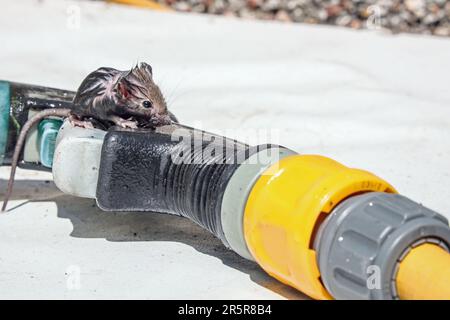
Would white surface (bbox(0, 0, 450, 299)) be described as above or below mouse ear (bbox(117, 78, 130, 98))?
below

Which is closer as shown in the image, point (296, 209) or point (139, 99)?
point (296, 209)

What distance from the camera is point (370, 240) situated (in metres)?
1.45

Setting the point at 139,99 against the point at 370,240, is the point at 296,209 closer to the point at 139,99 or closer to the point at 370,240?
the point at 370,240

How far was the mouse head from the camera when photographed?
212cm

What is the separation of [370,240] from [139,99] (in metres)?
0.87

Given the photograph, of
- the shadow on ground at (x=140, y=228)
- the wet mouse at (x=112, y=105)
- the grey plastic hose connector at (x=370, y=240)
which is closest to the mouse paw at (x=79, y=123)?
the wet mouse at (x=112, y=105)

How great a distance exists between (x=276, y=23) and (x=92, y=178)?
79.5 inches

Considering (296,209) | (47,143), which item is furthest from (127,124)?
(296,209)

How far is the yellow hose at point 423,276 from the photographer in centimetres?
142

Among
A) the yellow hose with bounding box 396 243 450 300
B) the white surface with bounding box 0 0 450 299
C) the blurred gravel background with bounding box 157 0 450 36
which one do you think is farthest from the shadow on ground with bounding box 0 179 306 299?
the blurred gravel background with bounding box 157 0 450 36

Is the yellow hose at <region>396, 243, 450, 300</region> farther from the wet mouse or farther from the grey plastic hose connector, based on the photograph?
the wet mouse

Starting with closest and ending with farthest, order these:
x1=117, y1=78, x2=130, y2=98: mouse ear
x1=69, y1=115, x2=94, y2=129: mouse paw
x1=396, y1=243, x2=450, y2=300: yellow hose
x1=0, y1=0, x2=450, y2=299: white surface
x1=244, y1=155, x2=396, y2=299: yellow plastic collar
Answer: x1=396, y1=243, x2=450, y2=300: yellow hose < x1=244, y1=155, x2=396, y2=299: yellow plastic collar < x1=0, y1=0, x2=450, y2=299: white surface < x1=69, y1=115, x2=94, y2=129: mouse paw < x1=117, y1=78, x2=130, y2=98: mouse ear

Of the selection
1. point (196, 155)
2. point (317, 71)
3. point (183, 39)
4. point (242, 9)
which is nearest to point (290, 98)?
point (317, 71)

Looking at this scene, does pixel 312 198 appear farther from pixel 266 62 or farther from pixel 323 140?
pixel 266 62
